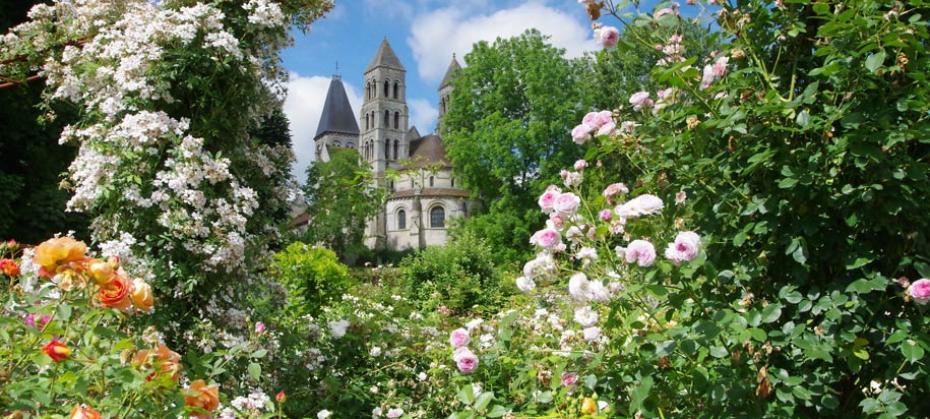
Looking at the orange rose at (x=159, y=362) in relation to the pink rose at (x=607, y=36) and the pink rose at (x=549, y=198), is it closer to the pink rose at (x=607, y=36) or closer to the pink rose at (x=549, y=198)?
the pink rose at (x=549, y=198)

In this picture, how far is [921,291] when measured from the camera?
1.88 meters

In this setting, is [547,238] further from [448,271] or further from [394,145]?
[394,145]

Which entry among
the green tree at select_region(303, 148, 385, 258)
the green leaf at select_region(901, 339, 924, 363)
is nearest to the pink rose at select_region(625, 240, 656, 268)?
the green leaf at select_region(901, 339, 924, 363)

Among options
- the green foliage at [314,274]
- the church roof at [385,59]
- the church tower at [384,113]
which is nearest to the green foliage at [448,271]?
the green foliage at [314,274]

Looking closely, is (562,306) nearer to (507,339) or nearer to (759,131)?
(507,339)

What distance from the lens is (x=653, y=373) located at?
2.24 meters

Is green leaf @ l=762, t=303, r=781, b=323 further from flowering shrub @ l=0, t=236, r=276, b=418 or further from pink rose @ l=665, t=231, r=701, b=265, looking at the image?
flowering shrub @ l=0, t=236, r=276, b=418

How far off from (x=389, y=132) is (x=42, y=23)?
60297mm

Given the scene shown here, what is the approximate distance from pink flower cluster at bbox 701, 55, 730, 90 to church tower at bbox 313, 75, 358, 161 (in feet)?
222

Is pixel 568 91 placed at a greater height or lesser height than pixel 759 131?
greater

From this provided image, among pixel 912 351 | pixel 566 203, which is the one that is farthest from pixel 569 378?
pixel 912 351

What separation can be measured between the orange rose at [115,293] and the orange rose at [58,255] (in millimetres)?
113

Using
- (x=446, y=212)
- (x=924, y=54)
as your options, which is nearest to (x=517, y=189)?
(x=446, y=212)

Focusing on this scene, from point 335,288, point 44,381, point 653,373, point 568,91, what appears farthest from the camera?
point 568,91
